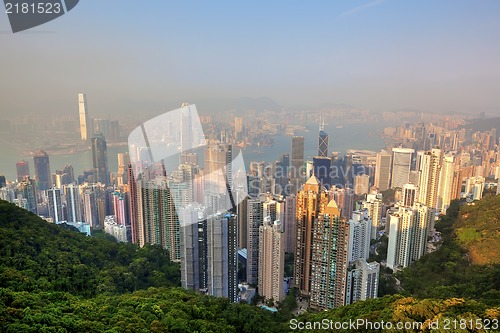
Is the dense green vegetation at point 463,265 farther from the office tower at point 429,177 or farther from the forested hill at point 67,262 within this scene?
the forested hill at point 67,262

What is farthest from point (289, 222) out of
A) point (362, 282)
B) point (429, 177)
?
point (429, 177)

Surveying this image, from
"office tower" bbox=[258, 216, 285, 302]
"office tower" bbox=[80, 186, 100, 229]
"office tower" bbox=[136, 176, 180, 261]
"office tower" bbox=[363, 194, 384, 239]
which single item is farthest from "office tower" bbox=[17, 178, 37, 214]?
"office tower" bbox=[363, 194, 384, 239]

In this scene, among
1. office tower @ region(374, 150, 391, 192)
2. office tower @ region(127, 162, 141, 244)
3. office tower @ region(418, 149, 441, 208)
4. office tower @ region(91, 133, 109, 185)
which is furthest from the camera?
office tower @ region(374, 150, 391, 192)

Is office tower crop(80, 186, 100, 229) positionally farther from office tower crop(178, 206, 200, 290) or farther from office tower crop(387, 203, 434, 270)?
office tower crop(387, 203, 434, 270)

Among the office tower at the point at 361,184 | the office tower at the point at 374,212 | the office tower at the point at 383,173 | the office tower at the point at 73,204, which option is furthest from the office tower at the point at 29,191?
the office tower at the point at 383,173

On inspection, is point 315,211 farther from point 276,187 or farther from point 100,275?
point 100,275
